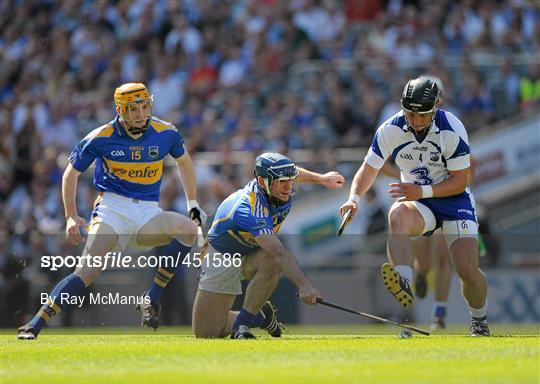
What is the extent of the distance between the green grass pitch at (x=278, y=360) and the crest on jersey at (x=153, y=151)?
193 centimetres

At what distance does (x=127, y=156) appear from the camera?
13.4 meters

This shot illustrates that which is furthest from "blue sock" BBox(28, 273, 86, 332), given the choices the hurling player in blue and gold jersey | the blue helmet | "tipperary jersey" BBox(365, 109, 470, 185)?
"tipperary jersey" BBox(365, 109, 470, 185)

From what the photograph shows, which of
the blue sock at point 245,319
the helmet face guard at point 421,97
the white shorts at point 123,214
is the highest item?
the helmet face guard at point 421,97

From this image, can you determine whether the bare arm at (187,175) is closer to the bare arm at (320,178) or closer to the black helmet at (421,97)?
the bare arm at (320,178)

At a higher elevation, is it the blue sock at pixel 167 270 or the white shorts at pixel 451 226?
the white shorts at pixel 451 226

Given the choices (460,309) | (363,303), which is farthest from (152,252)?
(460,309)

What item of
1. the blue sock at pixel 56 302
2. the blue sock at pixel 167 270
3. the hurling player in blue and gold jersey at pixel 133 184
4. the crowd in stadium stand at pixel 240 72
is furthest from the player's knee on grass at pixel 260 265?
the crowd in stadium stand at pixel 240 72

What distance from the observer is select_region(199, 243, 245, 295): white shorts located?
12.5m

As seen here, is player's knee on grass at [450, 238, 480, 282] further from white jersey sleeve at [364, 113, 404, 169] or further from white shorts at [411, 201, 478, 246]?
white jersey sleeve at [364, 113, 404, 169]

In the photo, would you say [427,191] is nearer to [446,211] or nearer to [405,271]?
[446,211]

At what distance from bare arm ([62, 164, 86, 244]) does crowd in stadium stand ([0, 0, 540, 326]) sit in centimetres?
616

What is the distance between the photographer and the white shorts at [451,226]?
12.4 meters

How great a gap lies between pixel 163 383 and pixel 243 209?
3.72m

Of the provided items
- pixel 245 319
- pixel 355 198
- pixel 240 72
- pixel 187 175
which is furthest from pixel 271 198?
pixel 240 72
